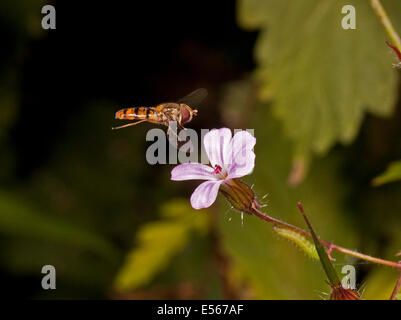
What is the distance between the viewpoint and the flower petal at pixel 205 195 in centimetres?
123

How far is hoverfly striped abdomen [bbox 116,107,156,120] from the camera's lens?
1580mm

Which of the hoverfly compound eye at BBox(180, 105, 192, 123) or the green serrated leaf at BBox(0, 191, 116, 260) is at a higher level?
the green serrated leaf at BBox(0, 191, 116, 260)

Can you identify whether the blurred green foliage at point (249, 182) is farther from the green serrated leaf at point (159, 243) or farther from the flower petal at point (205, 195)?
the flower petal at point (205, 195)

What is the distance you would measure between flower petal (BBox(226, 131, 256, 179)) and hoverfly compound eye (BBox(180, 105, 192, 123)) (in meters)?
0.29

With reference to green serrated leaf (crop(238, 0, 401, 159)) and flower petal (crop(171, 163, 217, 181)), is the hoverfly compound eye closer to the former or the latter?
flower petal (crop(171, 163, 217, 181))

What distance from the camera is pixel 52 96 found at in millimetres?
3648

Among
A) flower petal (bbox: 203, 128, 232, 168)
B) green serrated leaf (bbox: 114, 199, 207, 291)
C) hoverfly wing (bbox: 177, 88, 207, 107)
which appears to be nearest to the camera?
flower petal (bbox: 203, 128, 232, 168)

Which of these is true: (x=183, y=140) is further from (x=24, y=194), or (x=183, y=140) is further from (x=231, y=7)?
(x=24, y=194)

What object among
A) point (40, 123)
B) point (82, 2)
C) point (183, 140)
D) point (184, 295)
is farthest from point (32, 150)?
point (183, 140)

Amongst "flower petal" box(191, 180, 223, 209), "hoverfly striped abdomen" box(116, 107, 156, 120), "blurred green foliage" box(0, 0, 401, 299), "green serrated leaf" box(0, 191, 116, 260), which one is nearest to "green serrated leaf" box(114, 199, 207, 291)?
"blurred green foliage" box(0, 0, 401, 299)

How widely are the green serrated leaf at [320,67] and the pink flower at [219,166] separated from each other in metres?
1.18

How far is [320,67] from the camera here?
104 inches

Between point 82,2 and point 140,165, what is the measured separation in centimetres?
98

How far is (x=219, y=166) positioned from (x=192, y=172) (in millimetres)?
98
